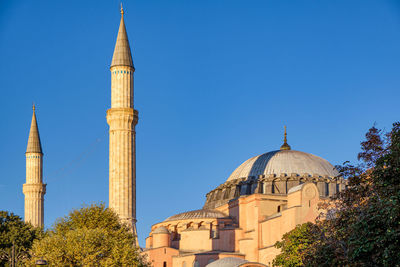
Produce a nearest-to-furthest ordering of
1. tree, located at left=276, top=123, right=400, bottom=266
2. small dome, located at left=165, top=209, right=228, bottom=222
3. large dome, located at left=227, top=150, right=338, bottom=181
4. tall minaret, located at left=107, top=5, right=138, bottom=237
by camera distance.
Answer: tree, located at left=276, top=123, right=400, bottom=266
tall minaret, located at left=107, top=5, right=138, bottom=237
small dome, located at left=165, top=209, right=228, bottom=222
large dome, located at left=227, top=150, right=338, bottom=181

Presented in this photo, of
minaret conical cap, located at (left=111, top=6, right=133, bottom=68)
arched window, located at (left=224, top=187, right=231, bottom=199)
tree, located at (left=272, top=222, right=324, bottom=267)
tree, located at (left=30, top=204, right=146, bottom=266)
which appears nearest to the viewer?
tree, located at (left=30, top=204, right=146, bottom=266)

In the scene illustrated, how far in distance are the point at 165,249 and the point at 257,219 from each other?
25.8ft

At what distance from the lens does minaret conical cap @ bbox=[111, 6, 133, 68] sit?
1971 inches

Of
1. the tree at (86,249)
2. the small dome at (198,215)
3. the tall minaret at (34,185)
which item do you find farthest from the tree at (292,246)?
the tall minaret at (34,185)

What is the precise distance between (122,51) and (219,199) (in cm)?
2031

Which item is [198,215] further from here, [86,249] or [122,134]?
[86,249]

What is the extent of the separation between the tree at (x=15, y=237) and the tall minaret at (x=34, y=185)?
45.5ft

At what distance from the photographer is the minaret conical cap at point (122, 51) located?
1971 inches

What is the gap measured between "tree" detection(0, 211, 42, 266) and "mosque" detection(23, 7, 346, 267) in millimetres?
6297

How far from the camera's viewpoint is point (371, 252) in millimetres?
17922

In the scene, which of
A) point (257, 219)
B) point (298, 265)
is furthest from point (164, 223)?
point (298, 265)

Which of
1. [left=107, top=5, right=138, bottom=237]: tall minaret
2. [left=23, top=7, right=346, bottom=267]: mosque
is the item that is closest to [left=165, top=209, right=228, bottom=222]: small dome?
[left=23, top=7, right=346, bottom=267]: mosque

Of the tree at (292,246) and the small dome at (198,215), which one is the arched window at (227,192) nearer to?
the small dome at (198,215)

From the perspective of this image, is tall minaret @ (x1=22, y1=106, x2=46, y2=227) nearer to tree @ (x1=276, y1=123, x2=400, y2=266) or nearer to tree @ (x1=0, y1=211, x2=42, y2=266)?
tree @ (x1=0, y1=211, x2=42, y2=266)
